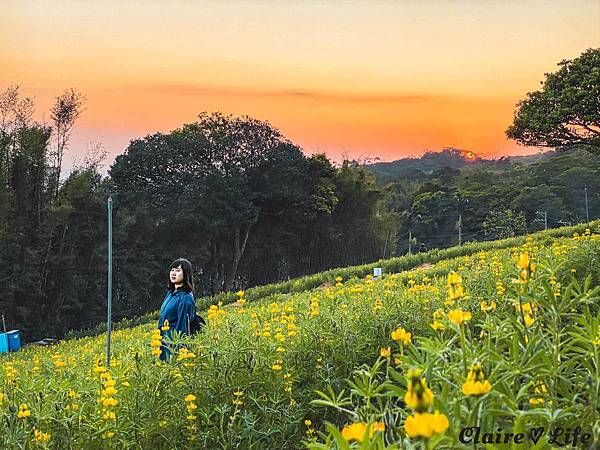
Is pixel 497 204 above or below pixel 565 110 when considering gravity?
below

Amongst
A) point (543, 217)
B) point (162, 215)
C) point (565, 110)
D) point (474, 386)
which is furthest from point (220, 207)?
point (474, 386)

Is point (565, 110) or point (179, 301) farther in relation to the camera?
point (565, 110)

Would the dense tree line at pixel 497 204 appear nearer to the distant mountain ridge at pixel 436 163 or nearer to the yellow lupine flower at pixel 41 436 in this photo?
the distant mountain ridge at pixel 436 163

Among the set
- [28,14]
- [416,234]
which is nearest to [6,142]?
[28,14]

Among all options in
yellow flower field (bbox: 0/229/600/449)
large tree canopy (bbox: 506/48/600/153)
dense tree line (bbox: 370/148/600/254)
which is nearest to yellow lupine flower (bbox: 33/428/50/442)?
yellow flower field (bbox: 0/229/600/449)

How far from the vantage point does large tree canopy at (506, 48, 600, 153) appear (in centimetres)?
1295

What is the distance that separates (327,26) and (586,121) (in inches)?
253

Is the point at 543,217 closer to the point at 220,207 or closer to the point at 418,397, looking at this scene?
the point at 220,207

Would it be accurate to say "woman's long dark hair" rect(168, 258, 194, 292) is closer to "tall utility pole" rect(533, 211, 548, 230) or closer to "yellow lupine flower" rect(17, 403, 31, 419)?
"yellow lupine flower" rect(17, 403, 31, 419)

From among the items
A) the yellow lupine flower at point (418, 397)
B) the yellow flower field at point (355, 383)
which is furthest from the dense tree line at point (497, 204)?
the yellow lupine flower at point (418, 397)

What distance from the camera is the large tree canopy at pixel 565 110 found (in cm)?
1295

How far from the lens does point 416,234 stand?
31969mm

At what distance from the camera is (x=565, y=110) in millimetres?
12914

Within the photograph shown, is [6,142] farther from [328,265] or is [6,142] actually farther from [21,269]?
[328,265]
